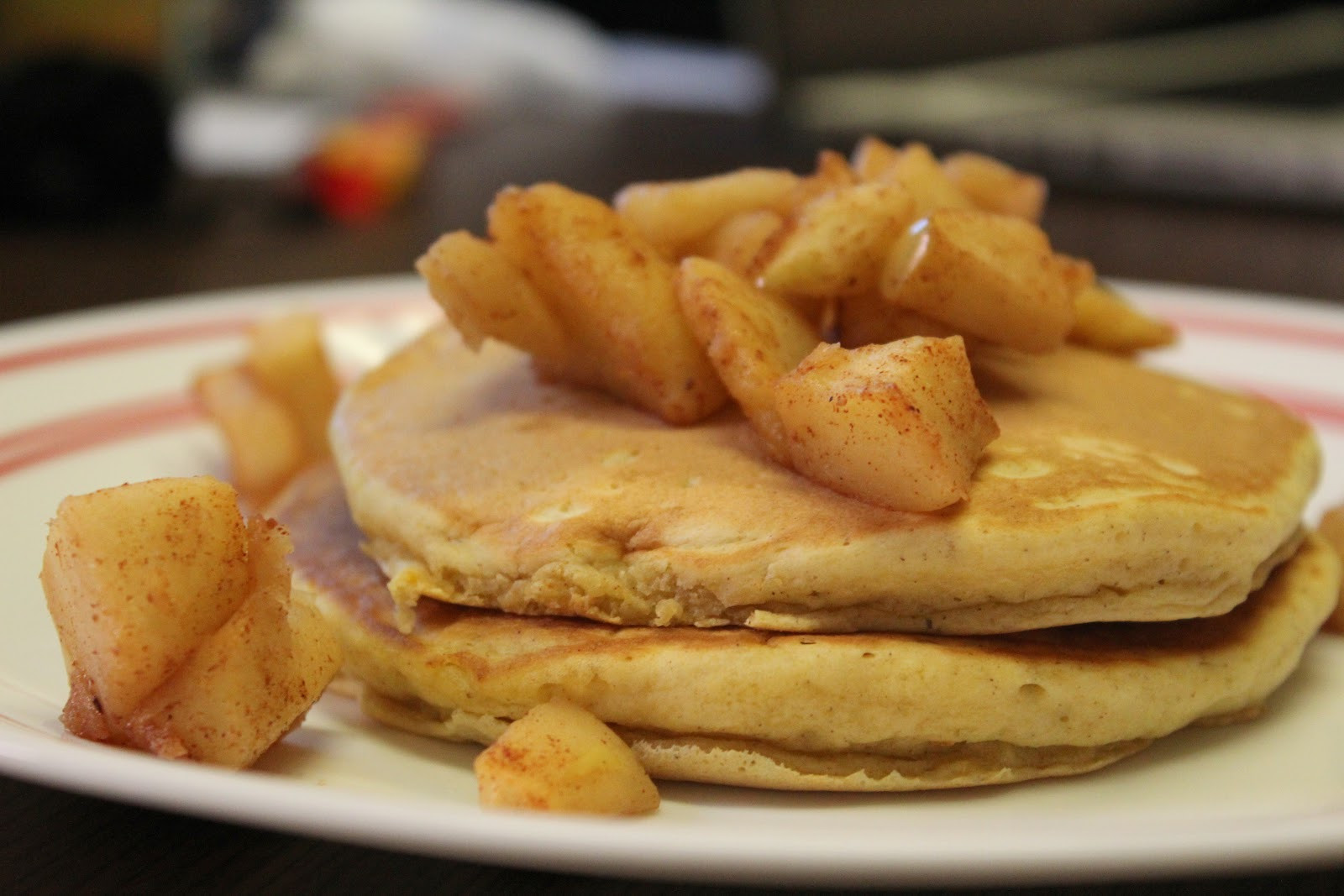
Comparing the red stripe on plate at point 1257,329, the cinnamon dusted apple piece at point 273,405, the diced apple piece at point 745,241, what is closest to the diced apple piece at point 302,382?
the cinnamon dusted apple piece at point 273,405

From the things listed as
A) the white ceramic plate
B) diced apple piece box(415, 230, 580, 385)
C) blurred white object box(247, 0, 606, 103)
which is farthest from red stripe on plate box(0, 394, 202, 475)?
blurred white object box(247, 0, 606, 103)

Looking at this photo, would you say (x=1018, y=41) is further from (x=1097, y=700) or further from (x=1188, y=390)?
(x=1097, y=700)

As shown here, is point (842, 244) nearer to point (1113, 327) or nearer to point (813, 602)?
point (813, 602)

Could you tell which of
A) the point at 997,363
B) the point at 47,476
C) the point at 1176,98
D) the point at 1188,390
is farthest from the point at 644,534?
the point at 1176,98

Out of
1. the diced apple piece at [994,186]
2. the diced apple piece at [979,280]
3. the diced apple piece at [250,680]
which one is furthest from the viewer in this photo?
the diced apple piece at [994,186]

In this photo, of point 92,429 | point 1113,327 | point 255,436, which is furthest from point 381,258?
point 1113,327

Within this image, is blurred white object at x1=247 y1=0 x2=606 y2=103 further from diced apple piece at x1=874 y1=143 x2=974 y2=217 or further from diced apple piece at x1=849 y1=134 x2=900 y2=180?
diced apple piece at x1=874 y1=143 x2=974 y2=217

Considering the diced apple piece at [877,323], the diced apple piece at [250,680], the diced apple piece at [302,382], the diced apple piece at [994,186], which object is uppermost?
the diced apple piece at [994,186]

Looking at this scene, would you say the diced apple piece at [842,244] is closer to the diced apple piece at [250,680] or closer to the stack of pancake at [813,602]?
the stack of pancake at [813,602]
